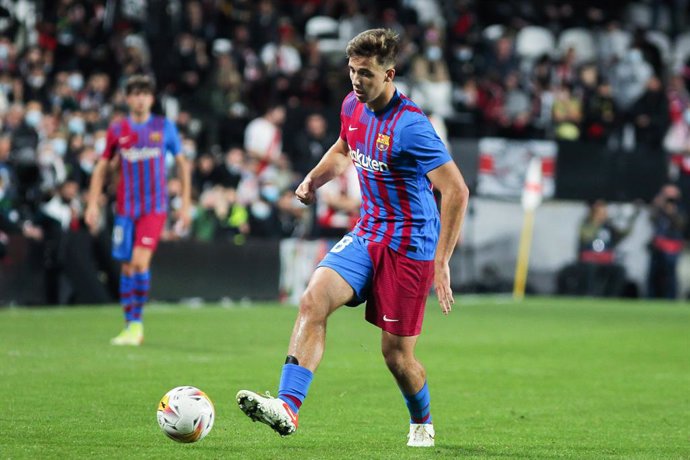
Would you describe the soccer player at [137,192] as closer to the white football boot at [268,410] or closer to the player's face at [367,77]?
the player's face at [367,77]

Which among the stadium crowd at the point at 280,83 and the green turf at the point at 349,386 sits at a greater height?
the stadium crowd at the point at 280,83

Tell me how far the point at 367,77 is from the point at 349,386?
4232mm

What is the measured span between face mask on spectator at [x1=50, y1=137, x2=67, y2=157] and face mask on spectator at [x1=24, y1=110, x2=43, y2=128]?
45 centimetres

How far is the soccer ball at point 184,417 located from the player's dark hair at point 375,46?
2060mm

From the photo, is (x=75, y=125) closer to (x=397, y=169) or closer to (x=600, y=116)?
(x=600, y=116)

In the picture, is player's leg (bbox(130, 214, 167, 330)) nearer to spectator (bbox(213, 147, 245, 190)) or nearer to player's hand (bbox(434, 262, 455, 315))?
player's hand (bbox(434, 262, 455, 315))

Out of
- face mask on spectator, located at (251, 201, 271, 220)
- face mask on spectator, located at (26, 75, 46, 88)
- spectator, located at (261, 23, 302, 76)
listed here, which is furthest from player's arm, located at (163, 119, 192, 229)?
spectator, located at (261, 23, 302, 76)

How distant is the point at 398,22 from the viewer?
94.7 ft

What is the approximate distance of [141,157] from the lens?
1394cm

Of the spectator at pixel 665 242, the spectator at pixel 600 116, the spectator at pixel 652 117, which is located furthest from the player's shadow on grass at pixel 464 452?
the spectator at pixel 652 117

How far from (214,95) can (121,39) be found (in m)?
2.00

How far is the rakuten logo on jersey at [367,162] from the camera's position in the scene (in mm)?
7477

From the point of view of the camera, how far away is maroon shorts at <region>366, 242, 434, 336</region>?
744cm

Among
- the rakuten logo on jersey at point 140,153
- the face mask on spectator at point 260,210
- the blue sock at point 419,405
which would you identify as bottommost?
the face mask on spectator at point 260,210
